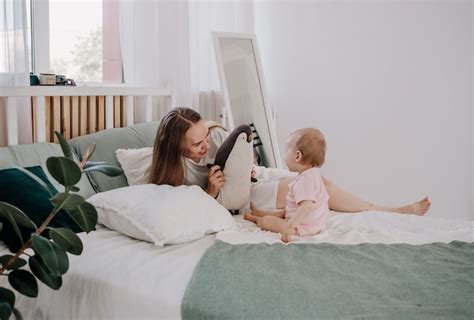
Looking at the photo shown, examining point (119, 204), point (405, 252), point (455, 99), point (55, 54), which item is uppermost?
point (55, 54)

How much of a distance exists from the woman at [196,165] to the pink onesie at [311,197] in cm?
28

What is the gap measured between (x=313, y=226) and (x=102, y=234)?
2.09 ft

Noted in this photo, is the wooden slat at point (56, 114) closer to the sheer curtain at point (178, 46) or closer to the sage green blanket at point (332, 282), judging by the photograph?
the sheer curtain at point (178, 46)

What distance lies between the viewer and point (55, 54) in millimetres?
2535

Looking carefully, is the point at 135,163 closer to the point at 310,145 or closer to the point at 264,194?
the point at 264,194

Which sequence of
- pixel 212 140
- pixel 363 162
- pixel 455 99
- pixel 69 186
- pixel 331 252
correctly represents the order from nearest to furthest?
pixel 69 186, pixel 331 252, pixel 212 140, pixel 455 99, pixel 363 162

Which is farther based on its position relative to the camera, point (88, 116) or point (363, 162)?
point (363, 162)

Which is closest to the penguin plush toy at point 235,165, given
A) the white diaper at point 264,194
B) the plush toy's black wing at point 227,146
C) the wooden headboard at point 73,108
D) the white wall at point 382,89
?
the plush toy's black wing at point 227,146

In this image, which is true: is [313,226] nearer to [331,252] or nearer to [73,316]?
[331,252]

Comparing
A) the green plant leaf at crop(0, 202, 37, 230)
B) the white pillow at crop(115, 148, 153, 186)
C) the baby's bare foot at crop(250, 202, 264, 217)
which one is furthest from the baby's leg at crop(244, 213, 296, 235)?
the green plant leaf at crop(0, 202, 37, 230)

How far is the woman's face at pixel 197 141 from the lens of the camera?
197cm

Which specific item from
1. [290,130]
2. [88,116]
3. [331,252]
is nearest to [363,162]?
[290,130]

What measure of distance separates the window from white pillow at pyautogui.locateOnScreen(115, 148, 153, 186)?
0.55 m

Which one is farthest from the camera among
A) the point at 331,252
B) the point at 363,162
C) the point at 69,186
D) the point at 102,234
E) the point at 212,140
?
the point at 363,162
